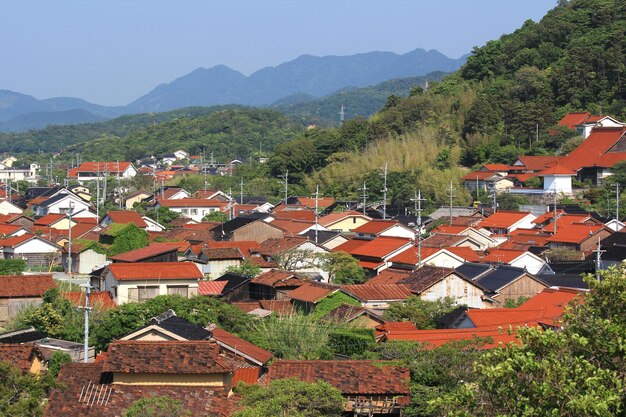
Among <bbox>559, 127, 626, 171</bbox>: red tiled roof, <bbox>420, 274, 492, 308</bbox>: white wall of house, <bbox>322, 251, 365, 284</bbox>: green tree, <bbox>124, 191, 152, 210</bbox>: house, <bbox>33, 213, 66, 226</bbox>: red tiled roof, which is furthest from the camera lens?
<bbox>124, 191, 152, 210</bbox>: house

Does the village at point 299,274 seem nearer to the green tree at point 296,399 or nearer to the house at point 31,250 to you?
the house at point 31,250

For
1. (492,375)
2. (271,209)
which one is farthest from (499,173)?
(492,375)

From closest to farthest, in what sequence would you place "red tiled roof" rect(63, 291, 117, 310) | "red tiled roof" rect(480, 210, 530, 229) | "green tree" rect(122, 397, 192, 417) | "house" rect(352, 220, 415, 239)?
"green tree" rect(122, 397, 192, 417) → "red tiled roof" rect(63, 291, 117, 310) → "house" rect(352, 220, 415, 239) → "red tiled roof" rect(480, 210, 530, 229)

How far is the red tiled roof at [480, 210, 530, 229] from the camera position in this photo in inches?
1163

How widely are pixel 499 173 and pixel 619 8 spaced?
15.3 meters

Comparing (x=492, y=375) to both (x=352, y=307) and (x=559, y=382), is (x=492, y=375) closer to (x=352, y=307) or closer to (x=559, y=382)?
(x=559, y=382)

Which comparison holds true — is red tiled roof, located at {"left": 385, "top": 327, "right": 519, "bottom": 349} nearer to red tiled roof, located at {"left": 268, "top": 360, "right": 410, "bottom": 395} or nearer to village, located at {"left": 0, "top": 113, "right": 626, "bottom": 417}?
village, located at {"left": 0, "top": 113, "right": 626, "bottom": 417}

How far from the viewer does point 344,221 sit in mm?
32375

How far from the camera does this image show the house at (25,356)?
490 inches

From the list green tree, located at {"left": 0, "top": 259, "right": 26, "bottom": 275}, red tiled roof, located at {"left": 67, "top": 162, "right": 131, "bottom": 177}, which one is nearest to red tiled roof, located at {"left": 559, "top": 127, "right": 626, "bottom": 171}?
green tree, located at {"left": 0, "top": 259, "right": 26, "bottom": 275}

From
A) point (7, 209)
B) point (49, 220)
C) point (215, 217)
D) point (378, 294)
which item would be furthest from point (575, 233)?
point (7, 209)

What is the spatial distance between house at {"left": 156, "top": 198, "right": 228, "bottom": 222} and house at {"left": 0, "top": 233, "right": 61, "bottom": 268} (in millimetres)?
11345

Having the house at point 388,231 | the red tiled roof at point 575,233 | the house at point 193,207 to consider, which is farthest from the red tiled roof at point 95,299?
the house at point 193,207

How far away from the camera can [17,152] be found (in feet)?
351
